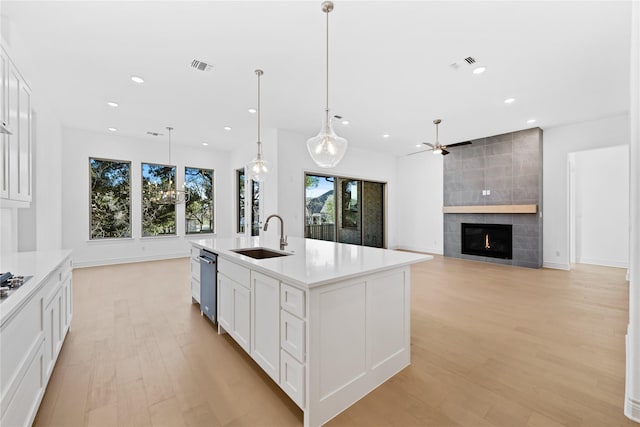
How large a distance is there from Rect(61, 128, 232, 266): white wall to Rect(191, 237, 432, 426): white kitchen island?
567cm

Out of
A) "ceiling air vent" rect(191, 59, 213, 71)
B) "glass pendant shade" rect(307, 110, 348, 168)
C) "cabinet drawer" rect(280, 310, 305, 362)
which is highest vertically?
"ceiling air vent" rect(191, 59, 213, 71)

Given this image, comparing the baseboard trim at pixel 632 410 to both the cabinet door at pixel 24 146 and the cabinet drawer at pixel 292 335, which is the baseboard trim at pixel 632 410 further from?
the cabinet door at pixel 24 146

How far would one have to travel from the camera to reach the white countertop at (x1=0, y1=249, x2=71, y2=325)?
1.26m

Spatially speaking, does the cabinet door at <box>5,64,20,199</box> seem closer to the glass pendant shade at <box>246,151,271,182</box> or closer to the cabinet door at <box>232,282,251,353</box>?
the cabinet door at <box>232,282,251,353</box>

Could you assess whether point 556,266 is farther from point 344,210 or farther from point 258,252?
point 258,252

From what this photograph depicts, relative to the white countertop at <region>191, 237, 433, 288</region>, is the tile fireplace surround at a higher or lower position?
higher

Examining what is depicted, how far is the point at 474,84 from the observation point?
3.75 m

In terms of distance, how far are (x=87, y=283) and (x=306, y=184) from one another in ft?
14.8

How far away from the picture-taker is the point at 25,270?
192 centimetres

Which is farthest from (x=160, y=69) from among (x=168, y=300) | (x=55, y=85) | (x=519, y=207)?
(x=519, y=207)

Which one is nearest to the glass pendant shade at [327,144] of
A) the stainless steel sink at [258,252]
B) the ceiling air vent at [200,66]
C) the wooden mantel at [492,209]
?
the stainless steel sink at [258,252]

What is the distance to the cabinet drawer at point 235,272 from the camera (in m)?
2.15

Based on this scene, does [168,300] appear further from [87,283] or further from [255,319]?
[255,319]

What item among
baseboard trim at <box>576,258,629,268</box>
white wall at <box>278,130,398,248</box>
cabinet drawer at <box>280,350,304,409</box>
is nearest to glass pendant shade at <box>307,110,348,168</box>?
cabinet drawer at <box>280,350,304,409</box>
